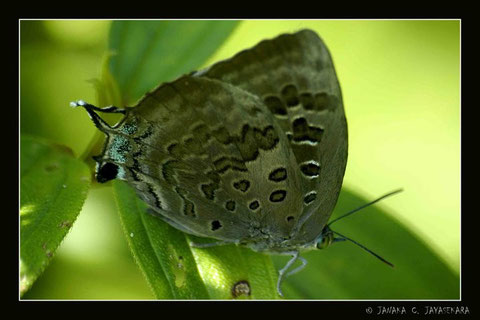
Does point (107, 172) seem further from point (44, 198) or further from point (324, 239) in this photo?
point (324, 239)

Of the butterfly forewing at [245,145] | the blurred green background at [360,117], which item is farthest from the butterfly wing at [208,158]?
the blurred green background at [360,117]

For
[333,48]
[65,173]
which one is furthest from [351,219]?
[65,173]

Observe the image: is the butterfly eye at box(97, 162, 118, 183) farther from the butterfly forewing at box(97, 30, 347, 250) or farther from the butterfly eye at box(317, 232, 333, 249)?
the butterfly eye at box(317, 232, 333, 249)

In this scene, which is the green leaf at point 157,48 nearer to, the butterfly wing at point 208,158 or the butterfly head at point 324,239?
the butterfly wing at point 208,158

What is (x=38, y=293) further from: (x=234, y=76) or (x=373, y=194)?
(x=373, y=194)

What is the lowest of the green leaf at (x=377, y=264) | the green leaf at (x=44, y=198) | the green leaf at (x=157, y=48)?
the green leaf at (x=377, y=264)

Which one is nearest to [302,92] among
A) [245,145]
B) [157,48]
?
[245,145]
